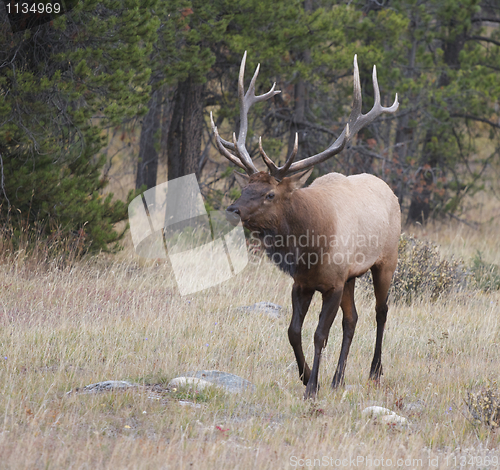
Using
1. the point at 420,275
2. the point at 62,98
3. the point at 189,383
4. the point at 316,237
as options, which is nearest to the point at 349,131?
the point at 316,237

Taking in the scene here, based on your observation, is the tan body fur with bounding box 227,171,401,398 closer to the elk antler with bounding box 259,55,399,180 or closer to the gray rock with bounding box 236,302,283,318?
the elk antler with bounding box 259,55,399,180

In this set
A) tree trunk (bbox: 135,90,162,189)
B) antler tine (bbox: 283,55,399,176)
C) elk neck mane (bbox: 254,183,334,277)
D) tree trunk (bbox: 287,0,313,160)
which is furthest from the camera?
tree trunk (bbox: 135,90,162,189)

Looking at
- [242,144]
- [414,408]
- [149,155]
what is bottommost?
[414,408]

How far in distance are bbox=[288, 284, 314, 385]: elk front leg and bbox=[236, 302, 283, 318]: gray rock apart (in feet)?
6.43

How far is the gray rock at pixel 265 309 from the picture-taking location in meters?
6.96

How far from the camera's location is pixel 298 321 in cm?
486

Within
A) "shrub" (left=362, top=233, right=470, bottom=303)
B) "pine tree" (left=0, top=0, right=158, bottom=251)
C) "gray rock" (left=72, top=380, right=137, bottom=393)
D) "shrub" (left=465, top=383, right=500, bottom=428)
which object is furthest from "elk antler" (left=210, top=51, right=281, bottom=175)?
"shrub" (left=362, top=233, right=470, bottom=303)

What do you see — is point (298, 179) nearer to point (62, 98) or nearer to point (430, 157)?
point (62, 98)

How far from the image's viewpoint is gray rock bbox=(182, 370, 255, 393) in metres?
4.60

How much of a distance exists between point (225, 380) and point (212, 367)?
0.56 m

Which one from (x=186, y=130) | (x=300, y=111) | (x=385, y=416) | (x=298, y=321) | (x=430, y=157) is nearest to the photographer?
(x=385, y=416)

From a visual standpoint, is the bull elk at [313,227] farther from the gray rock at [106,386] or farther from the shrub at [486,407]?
the gray rock at [106,386]

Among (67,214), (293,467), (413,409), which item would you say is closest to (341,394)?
(413,409)

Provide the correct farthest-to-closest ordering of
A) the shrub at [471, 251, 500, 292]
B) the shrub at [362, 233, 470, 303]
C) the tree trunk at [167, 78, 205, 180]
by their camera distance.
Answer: the tree trunk at [167, 78, 205, 180], the shrub at [471, 251, 500, 292], the shrub at [362, 233, 470, 303]
